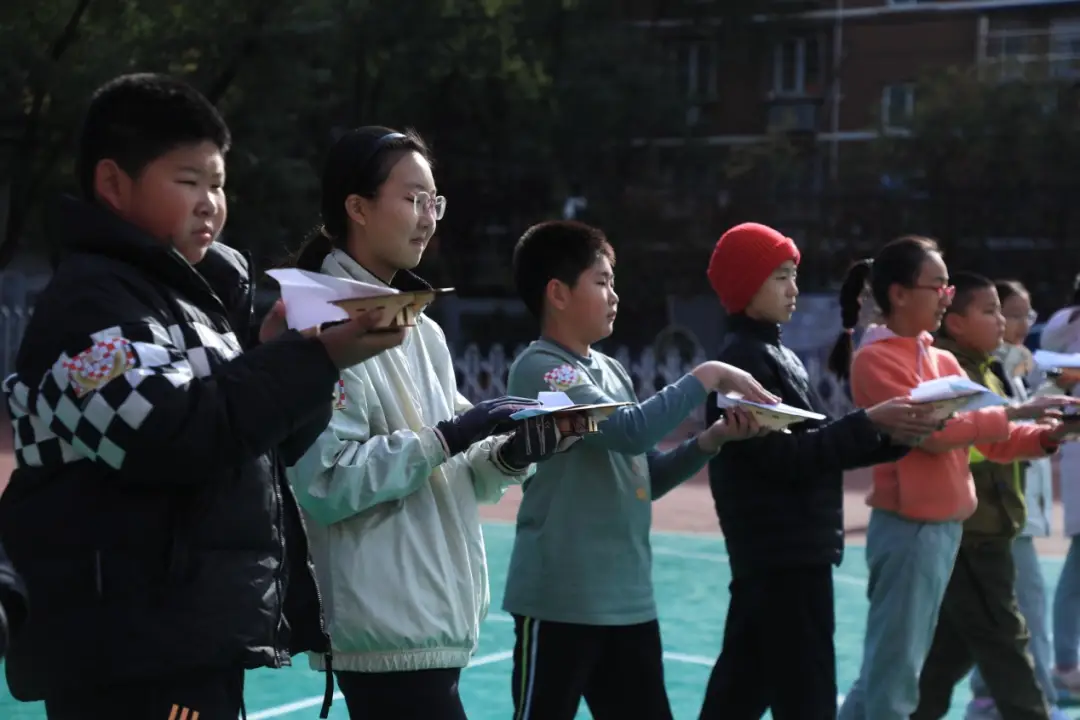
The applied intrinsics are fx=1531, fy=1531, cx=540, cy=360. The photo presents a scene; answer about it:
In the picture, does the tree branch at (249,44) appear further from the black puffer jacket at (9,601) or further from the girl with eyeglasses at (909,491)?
the black puffer jacket at (9,601)

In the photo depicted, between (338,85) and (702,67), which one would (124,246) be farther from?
(702,67)

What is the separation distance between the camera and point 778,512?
4512 mm

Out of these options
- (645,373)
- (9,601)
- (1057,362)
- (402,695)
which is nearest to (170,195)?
(9,601)

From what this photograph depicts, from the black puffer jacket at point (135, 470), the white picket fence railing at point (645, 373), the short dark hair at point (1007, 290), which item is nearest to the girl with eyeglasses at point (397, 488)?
the black puffer jacket at point (135, 470)

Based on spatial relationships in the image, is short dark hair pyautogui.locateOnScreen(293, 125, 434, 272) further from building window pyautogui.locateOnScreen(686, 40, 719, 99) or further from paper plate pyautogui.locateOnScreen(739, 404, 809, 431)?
building window pyautogui.locateOnScreen(686, 40, 719, 99)

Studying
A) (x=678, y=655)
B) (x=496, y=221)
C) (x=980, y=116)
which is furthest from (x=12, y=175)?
(x=678, y=655)

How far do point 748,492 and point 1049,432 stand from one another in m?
1.38

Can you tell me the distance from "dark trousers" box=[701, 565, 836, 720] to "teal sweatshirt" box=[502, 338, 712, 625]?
48 centimetres

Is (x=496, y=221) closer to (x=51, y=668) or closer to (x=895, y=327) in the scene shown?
(x=895, y=327)

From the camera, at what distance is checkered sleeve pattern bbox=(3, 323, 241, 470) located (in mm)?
2395

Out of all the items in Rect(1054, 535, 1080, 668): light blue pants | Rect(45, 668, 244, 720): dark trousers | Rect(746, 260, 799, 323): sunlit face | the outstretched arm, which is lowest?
Rect(1054, 535, 1080, 668): light blue pants

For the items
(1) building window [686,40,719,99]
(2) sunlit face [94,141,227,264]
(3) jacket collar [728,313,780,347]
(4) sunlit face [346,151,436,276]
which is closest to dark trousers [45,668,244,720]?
(2) sunlit face [94,141,227,264]

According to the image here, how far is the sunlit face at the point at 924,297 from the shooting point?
5082mm

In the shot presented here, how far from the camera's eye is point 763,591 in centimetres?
452
